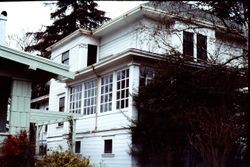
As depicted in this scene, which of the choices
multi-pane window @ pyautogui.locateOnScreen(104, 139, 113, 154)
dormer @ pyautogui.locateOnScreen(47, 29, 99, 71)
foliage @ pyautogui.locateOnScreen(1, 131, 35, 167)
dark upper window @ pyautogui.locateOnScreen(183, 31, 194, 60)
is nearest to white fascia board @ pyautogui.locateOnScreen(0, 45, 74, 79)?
foliage @ pyautogui.locateOnScreen(1, 131, 35, 167)

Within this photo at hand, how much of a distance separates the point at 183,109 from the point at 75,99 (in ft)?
24.2

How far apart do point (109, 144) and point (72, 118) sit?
118 inches

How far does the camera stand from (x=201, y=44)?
15.5 meters

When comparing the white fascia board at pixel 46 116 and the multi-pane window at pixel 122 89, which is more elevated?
the multi-pane window at pixel 122 89

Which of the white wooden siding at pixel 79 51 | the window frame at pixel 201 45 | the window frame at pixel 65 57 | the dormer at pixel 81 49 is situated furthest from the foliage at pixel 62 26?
the window frame at pixel 201 45

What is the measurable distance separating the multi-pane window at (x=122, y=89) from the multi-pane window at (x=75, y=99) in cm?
337

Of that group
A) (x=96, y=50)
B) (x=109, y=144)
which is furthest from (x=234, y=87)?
(x=96, y=50)

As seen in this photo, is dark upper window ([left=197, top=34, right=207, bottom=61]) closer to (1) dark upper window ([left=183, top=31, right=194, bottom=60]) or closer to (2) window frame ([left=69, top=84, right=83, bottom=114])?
(1) dark upper window ([left=183, top=31, right=194, bottom=60])

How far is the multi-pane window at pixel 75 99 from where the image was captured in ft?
59.5

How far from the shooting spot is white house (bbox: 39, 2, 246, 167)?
1409 centimetres

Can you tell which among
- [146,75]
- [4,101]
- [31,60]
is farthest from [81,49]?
[31,60]

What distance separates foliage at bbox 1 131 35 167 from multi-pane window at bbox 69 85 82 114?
8.76m

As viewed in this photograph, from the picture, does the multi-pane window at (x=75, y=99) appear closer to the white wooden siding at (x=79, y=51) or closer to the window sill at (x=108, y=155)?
the white wooden siding at (x=79, y=51)

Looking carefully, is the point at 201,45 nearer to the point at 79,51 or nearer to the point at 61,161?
the point at 79,51
